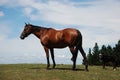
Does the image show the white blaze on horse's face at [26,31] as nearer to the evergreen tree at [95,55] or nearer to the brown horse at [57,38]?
the brown horse at [57,38]

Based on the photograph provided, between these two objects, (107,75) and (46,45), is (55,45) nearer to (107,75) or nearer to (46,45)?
(46,45)

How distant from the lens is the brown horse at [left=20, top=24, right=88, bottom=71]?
21672 mm

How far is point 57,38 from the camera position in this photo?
22188 mm

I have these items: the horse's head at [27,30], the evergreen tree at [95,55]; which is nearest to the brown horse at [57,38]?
the horse's head at [27,30]

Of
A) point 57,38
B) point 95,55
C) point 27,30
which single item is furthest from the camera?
point 95,55

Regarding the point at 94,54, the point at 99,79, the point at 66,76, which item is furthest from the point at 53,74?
the point at 94,54

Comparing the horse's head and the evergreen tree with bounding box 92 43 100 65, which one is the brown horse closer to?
the horse's head

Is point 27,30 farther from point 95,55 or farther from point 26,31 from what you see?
point 95,55

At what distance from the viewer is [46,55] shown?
22.9 m

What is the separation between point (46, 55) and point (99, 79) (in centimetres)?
564

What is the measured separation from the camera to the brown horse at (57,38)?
2167cm

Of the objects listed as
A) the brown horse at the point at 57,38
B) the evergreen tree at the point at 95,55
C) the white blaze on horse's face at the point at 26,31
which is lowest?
the brown horse at the point at 57,38

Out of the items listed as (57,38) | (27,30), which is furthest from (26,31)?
(57,38)

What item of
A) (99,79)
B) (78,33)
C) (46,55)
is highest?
(78,33)
